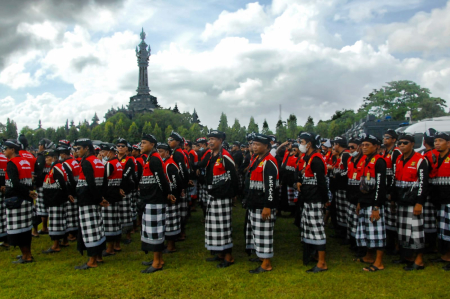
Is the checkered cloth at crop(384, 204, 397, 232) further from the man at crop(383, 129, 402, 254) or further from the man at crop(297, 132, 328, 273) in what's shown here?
the man at crop(297, 132, 328, 273)

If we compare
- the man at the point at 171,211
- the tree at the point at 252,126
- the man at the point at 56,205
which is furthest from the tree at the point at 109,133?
the man at the point at 171,211

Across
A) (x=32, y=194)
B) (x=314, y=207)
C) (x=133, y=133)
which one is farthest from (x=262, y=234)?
(x=133, y=133)

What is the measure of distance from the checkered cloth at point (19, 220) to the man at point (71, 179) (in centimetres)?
89

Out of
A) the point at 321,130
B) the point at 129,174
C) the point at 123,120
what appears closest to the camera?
the point at 129,174

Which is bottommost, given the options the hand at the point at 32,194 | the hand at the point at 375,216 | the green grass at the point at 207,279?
the green grass at the point at 207,279

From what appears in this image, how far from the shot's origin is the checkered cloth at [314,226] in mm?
5674

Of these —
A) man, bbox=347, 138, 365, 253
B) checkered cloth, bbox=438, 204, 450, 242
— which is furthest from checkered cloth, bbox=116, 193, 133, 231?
checkered cloth, bbox=438, 204, 450, 242

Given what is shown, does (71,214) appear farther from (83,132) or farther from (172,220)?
(83,132)

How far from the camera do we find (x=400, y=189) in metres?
5.88

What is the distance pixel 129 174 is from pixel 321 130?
2598 inches

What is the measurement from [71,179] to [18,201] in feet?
3.61

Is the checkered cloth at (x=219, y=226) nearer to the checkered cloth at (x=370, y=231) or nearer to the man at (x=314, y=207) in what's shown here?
the man at (x=314, y=207)

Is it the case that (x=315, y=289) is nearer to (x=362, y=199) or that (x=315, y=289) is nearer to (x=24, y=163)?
(x=362, y=199)

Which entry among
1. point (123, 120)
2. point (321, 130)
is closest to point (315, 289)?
point (321, 130)
